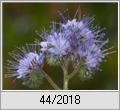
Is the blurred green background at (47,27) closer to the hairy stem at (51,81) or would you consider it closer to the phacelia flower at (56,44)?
the hairy stem at (51,81)

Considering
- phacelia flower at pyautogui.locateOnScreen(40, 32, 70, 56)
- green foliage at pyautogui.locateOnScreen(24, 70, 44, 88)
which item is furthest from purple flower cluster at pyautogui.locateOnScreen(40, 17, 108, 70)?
green foliage at pyautogui.locateOnScreen(24, 70, 44, 88)

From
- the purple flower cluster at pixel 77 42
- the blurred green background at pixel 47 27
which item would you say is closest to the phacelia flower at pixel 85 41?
the purple flower cluster at pixel 77 42

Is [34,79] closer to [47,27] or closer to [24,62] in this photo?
[24,62]

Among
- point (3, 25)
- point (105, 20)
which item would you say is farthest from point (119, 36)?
point (3, 25)

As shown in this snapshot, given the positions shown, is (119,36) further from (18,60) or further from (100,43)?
(18,60)

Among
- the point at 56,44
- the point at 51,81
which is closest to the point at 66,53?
the point at 56,44
